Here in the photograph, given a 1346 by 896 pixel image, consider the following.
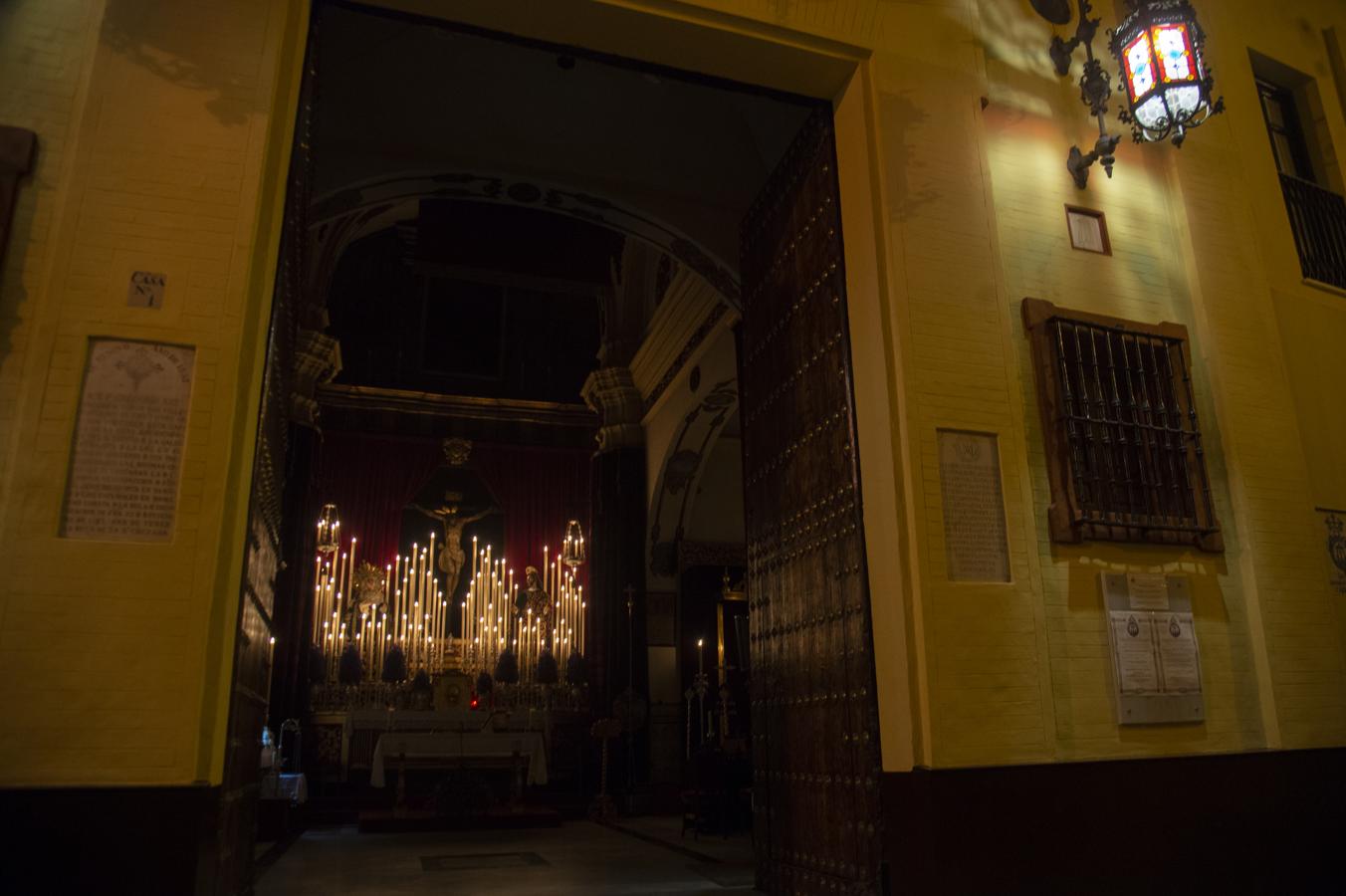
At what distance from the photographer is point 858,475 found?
180 inches

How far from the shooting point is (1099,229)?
17.1 feet

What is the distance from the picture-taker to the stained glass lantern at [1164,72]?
15.9 feet

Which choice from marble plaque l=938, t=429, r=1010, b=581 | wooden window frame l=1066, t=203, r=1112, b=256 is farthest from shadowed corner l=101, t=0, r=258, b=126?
wooden window frame l=1066, t=203, r=1112, b=256

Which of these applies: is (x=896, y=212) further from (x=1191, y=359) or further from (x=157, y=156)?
(x=157, y=156)

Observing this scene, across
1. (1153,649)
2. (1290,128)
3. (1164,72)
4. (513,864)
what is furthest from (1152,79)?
(513,864)

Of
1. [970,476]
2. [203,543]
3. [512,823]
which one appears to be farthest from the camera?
[512,823]

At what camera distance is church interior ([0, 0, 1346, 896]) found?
339 centimetres

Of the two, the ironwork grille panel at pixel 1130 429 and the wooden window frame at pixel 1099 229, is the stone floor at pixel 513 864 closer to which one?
the ironwork grille panel at pixel 1130 429

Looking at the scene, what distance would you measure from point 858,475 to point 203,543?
9.29 ft

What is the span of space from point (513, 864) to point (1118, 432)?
477 centimetres

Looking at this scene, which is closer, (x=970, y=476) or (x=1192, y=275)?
(x=970, y=476)

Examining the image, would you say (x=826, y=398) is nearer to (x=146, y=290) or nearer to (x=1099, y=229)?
(x=1099, y=229)

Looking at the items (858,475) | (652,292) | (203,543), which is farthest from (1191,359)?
(652,292)

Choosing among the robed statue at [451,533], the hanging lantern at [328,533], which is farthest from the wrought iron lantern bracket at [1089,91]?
the robed statue at [451,533]
